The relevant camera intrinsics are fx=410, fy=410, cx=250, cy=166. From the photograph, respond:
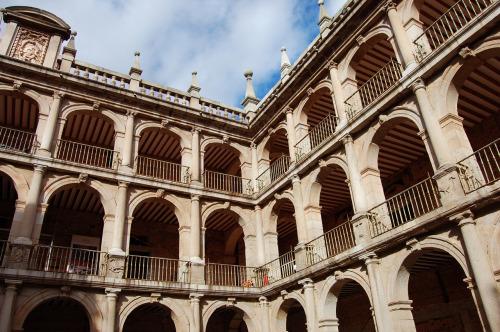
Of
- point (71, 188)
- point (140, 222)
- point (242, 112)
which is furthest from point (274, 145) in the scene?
point (71, 188)

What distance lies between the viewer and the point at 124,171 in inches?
556

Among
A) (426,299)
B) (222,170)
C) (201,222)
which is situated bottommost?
(426,299)

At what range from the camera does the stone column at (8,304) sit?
34.3ft

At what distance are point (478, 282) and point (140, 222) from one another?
1292cm

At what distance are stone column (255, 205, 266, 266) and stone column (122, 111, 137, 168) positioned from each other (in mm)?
5209

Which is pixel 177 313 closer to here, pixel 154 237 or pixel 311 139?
pixel 154 237

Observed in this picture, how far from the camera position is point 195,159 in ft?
52.5

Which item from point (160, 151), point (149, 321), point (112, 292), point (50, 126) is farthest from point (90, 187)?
point (149, 321)

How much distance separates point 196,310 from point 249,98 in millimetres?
9942

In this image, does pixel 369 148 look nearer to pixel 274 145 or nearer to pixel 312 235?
pixel 312 235

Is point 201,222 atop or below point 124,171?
below

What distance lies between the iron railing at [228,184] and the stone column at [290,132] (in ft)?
9.24

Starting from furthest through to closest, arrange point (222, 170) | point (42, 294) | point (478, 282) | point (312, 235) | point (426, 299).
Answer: point (222, 170), point (312, 235), point (426, 299), point (42, 294), point (478, 282)

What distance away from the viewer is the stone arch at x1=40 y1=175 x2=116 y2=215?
12.8 meters
